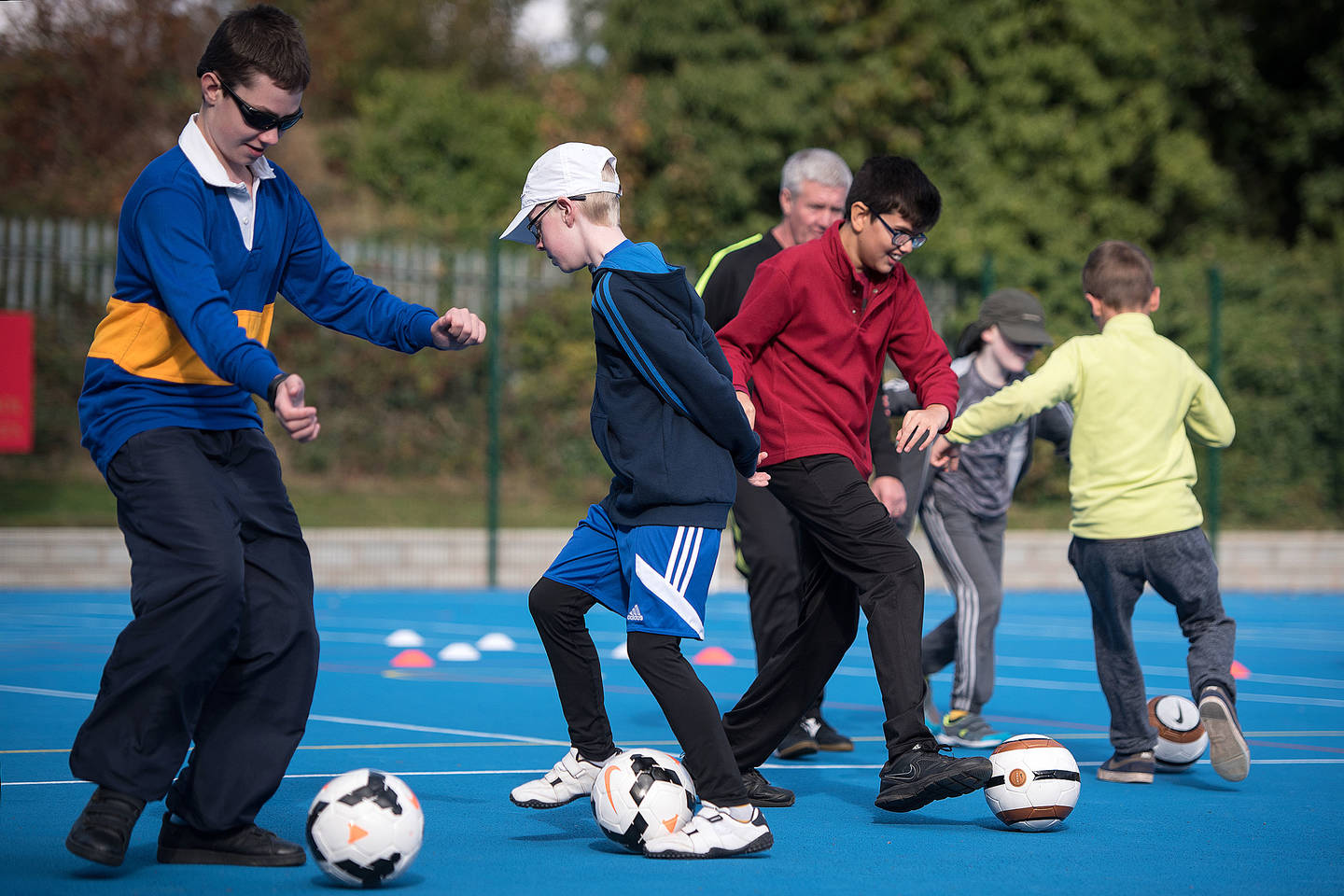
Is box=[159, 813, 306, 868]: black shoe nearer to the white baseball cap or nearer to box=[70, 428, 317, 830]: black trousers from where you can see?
box=[70, 428, 317, 830]: black trousers

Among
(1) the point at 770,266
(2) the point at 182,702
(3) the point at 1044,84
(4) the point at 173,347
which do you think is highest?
(3) the point at 1044,84

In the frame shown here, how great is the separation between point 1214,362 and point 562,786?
11739mm

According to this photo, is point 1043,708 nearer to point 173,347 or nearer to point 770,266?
point 770,266

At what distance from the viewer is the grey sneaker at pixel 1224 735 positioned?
5.15 metres

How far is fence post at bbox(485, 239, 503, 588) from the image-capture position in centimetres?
1384

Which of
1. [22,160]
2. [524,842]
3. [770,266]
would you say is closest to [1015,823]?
[524,842]

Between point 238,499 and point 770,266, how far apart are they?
1.99m

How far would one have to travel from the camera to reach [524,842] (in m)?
4.34

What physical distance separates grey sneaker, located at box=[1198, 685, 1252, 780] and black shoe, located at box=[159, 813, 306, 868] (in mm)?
3141

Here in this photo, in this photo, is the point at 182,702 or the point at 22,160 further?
the point at 22,160

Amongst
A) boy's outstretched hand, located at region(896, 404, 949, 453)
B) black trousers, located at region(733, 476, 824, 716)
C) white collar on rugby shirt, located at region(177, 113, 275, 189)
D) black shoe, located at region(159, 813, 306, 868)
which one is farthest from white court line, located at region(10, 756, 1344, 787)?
white collar on rugby shirt, located at region(177, 113, 275, 189)

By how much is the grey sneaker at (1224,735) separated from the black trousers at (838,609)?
1.29m

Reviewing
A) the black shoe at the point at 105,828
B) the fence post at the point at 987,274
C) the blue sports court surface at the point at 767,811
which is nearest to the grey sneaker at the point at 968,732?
the blue sports court surface at the point at 767,811

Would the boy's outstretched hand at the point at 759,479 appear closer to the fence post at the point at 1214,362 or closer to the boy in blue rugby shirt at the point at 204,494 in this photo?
the boy in blue rugby shirt at the point at 204,494
